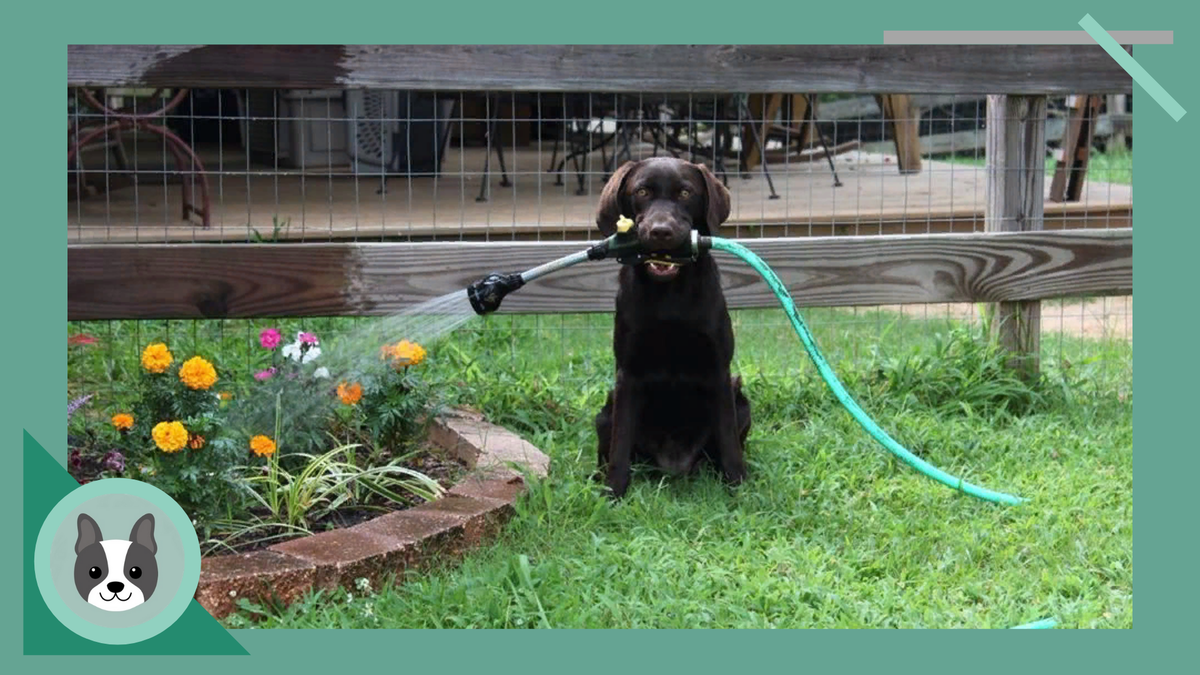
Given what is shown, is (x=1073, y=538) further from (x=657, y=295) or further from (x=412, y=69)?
(x=412, y=69)

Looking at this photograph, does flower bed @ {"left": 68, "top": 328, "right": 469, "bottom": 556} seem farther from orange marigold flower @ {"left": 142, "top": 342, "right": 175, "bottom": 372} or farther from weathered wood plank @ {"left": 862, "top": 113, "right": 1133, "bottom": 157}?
weathered wood plank @ {"left": 862, "top": 113, "right": 1133, "bottom": 157}

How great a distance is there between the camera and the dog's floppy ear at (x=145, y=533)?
10.7 ft

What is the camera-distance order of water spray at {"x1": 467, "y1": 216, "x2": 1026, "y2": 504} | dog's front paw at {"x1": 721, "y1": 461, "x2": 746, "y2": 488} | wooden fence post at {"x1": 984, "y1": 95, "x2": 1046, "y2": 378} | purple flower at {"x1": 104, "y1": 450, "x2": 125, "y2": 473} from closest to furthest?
purple flower at {"x1": 104, "y1": 450, "x2": 125, "y2": 473} < water spray at {"x1": 467, "y1": 216, "x2": 1026, "y2": 504} < dog's front paw at {"x1": 721, "y1": 461, "x2": 746, "y2": 488} < wooden fence post at {"x1": 984, "y1": 95, "x2": 1046, "y2": 378}

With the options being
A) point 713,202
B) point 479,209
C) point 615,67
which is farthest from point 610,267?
point 479,209

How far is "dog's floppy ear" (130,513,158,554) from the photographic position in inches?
129

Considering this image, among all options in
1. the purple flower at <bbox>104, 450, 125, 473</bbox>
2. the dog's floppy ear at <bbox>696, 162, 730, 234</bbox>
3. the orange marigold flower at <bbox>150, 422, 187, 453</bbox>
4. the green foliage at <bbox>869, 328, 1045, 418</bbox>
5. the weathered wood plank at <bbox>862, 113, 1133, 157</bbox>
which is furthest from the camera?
the weathered wood plank at <bbox>862, 113, 1133, 157</bbox>

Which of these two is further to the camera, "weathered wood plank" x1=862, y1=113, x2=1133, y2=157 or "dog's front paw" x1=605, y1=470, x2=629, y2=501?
"weathered wood plank" x1=862, y1=113, x2=1133, y2=157

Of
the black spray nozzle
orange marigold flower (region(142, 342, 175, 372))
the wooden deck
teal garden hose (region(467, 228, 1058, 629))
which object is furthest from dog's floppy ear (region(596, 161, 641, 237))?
the wooden deck

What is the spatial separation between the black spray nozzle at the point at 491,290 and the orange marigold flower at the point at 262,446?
835mm

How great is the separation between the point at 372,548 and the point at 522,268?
1760mm

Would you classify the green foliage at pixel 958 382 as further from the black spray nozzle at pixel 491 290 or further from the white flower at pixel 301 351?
the white flower at pixel 301 351

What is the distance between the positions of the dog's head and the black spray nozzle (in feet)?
1.15

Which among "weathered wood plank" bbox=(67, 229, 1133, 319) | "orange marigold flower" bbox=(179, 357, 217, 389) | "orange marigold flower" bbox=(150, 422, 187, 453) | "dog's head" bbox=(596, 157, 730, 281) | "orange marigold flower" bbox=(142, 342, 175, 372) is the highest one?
"dog's head" bbox=(596, 157, 730, 281)

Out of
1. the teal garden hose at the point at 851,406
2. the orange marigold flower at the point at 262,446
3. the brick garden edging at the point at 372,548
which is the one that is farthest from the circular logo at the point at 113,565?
the teal garden hose at the point at 851,406
